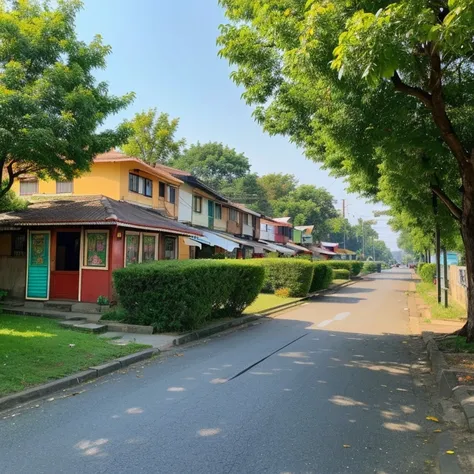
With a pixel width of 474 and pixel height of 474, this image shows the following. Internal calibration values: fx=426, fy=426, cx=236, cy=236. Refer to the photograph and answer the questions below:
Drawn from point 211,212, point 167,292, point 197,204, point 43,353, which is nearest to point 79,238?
point 167,292

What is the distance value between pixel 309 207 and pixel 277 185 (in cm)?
1003

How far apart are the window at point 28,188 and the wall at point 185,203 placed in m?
8.66

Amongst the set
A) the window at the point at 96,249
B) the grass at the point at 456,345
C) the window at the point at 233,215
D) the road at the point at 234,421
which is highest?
the window at the point at 233,215

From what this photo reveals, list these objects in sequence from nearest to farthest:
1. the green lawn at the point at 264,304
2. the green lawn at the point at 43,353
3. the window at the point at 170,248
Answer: the green lawn at the point at 43,353 < the green lawn at the point at 264,304 < the window at the point at 170,248

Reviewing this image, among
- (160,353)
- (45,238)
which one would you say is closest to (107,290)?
(45,238)

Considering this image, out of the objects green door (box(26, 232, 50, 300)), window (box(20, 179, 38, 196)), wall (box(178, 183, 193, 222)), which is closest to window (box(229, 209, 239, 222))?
wall (box(178, 183, 193, 222))

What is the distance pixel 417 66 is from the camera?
24.2 ft

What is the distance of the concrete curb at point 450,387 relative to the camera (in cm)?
511

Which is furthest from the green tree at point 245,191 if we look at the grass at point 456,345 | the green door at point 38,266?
the grass at point 456,345

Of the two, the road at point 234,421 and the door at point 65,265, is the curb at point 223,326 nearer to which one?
the road at point 234,421

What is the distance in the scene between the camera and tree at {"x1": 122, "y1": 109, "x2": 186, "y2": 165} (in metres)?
36.8

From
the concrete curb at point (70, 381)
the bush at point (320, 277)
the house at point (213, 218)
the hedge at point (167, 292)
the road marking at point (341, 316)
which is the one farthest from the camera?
the house at point (213, 218)

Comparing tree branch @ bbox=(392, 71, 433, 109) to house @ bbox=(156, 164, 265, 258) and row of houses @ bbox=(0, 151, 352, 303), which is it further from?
house @ bbox=(156, 164, 265, 258)

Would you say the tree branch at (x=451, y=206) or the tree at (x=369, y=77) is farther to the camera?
the tree branch at (x=451, y=206)
